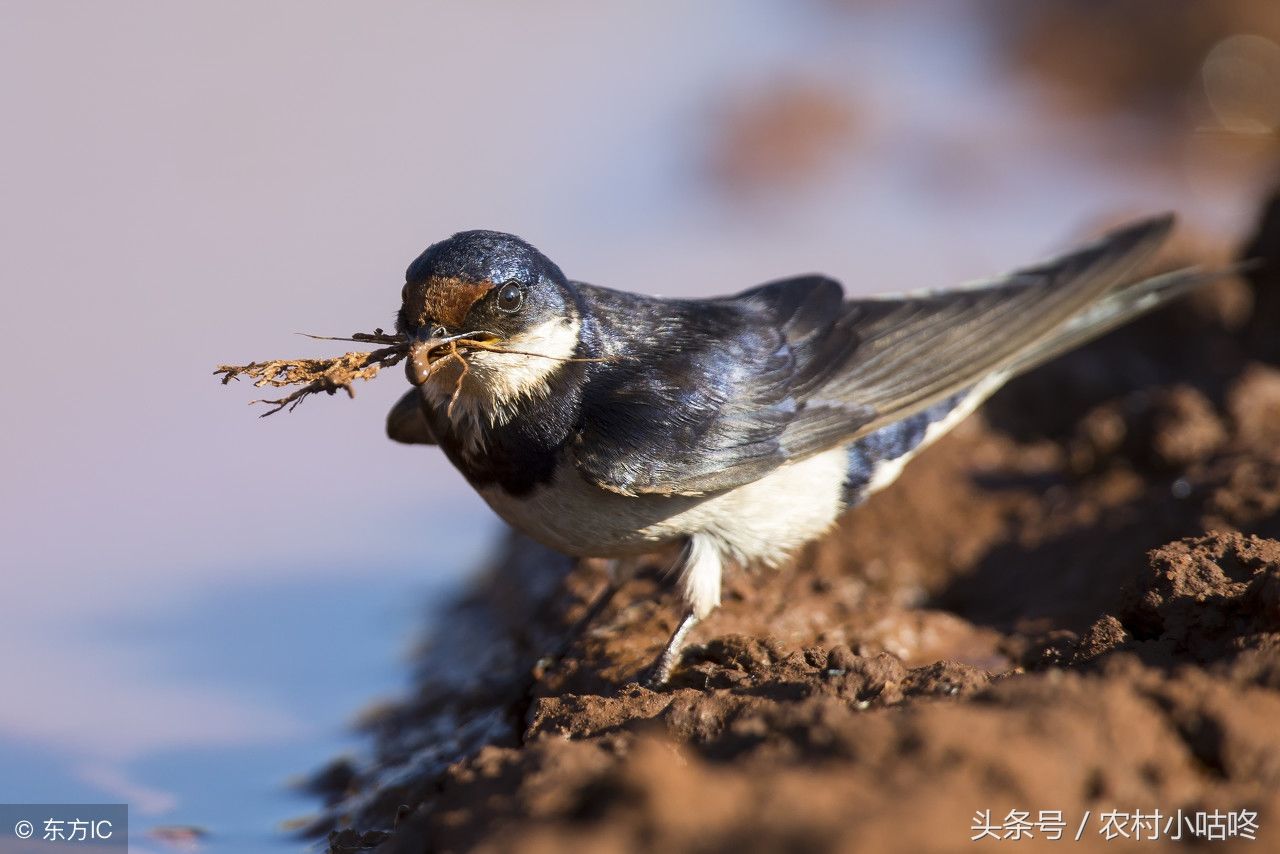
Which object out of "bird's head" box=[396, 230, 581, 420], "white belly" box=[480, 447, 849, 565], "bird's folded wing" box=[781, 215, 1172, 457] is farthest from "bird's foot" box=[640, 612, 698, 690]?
"bird's head" box=[396, 230, 581, 420]

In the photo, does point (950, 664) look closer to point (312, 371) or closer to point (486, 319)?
point (486, 319)

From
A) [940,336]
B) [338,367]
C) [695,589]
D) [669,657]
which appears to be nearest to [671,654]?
[669,657]

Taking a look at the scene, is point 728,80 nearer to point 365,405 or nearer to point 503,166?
point 503,166

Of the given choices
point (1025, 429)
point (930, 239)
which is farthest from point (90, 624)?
point (930, 239)

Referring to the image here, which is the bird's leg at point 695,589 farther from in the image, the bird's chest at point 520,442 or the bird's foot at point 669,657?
the bird's chest at point 520,442

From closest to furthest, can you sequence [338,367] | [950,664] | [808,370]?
[950,664] < [338,367] < [808,370]
